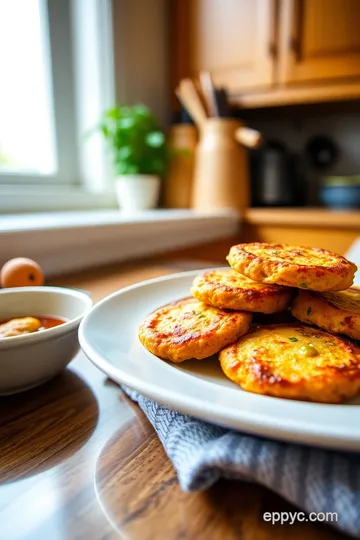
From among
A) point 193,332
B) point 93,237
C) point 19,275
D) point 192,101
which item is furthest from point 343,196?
point 193,332

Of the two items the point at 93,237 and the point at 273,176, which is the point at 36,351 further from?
the point at 273,176

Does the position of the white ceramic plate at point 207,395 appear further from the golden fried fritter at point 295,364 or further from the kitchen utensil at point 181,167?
the kitchen utensil at point 181,167

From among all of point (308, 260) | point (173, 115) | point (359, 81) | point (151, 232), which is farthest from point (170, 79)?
point (308, 260)

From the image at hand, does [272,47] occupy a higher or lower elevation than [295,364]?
higher

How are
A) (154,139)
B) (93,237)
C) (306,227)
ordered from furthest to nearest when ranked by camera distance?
(306,227), (154,139), (93,237)

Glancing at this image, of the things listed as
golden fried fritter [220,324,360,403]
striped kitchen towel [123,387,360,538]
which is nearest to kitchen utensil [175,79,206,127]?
golden fried fritter [220,324,360,403]

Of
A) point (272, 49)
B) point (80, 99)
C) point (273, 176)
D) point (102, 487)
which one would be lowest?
point (102, 487)
